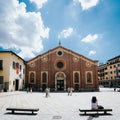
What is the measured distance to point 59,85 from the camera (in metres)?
46.1

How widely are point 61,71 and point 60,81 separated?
2516mm

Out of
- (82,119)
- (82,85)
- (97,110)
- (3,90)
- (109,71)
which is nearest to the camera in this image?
(82,119)

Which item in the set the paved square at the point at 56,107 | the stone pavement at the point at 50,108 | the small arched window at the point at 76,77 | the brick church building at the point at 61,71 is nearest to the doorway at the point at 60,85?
the brick church building at the point at 61,71

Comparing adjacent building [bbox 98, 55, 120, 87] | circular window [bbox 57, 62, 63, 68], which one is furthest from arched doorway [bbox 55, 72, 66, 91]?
adjacent building [bbox 98, 55, 120, 87]

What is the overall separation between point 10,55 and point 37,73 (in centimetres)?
1306

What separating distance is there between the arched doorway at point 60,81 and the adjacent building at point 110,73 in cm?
3318

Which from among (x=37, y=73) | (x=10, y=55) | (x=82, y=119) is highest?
(x=10, y=55)

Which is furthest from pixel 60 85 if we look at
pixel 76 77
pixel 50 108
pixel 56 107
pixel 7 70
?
pixel 50 108

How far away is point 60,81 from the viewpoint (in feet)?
151

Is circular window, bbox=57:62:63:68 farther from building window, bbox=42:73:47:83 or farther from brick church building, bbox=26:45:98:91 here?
building window, bbox=42:73:47:83

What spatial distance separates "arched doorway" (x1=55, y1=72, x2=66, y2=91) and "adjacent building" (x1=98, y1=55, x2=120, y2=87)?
3318 cm

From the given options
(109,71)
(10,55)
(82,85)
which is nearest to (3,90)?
(10,55)

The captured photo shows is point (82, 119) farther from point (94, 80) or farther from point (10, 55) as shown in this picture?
A: point (94, 80)

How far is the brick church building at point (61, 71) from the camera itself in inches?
1791
